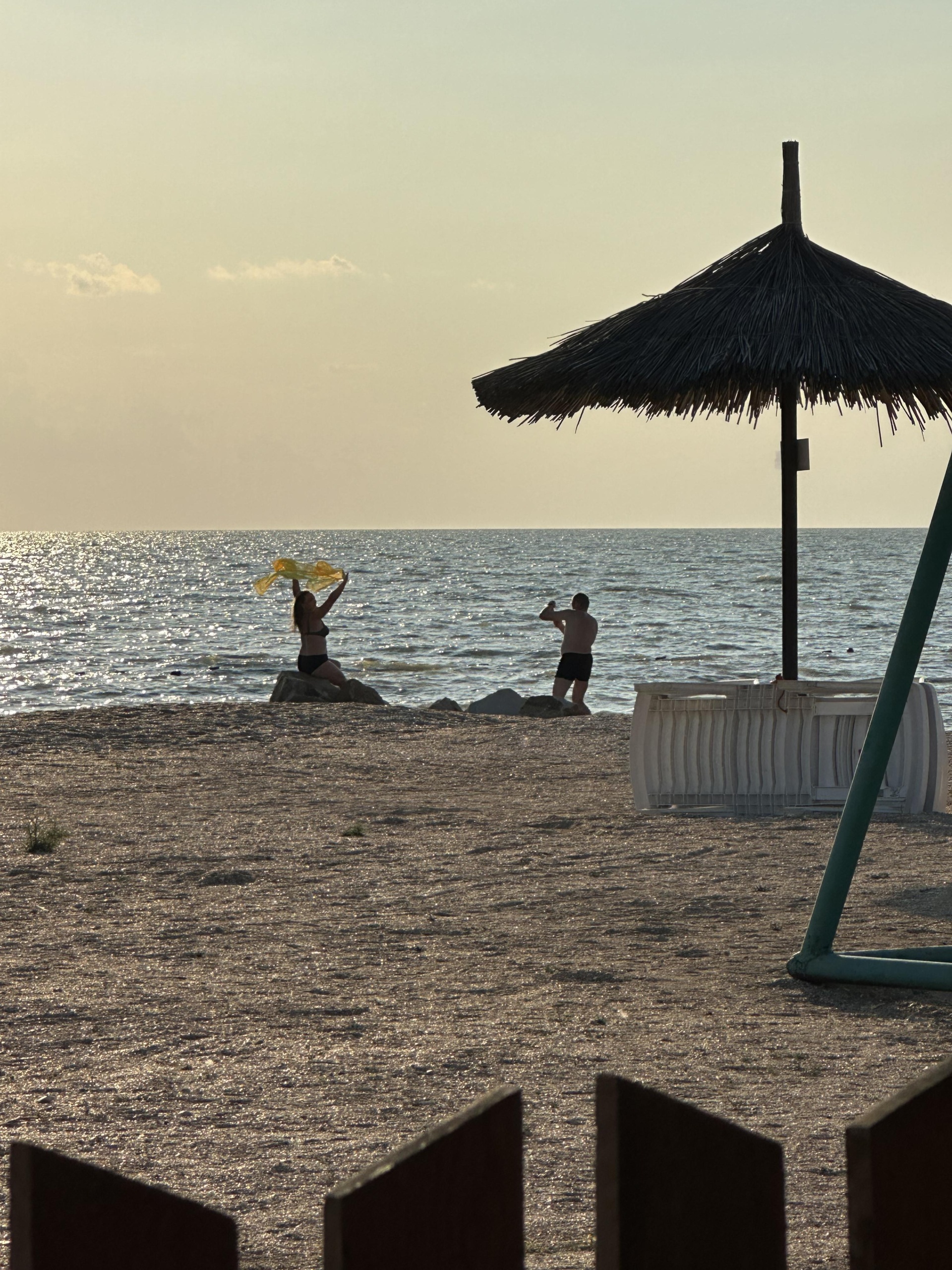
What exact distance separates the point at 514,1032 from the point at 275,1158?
1007 mm

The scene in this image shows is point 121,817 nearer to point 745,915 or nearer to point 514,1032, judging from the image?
point 745,915

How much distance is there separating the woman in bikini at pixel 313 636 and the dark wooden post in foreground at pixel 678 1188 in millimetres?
12557

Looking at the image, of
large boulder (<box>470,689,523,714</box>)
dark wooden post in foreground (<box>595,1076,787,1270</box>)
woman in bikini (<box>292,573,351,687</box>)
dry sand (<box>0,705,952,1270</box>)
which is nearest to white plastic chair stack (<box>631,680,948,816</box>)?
dry sand (<box>0,705,952,1270</box>)

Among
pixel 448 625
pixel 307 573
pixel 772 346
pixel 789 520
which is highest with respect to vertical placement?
pixel 772 346

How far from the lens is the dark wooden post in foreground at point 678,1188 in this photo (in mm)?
983

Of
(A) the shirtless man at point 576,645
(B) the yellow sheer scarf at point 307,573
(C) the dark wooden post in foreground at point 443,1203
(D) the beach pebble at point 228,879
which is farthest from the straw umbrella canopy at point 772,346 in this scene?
(A) the shirtless man at point 576,645

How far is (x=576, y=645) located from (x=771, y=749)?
25.8ft

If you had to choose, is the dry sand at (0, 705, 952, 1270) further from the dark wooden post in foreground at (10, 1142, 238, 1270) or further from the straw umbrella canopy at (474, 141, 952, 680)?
the straw umbrella canopy at (474, 141, 952, 680)

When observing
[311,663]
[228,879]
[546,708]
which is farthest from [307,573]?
[228,879]

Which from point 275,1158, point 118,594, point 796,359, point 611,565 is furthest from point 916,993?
point 611,565

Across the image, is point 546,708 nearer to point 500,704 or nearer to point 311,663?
point 500,704

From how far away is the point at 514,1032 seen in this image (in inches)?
150

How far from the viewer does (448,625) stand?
4297 cm

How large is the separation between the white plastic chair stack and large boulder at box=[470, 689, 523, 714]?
7298 mm
